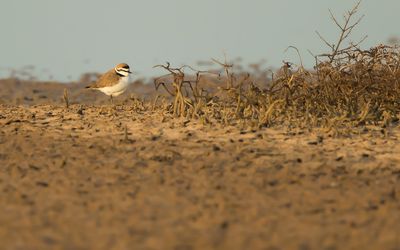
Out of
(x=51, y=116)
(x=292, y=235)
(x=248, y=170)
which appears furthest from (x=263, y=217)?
(x=51, y=116)

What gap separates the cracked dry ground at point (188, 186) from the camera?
630 cm

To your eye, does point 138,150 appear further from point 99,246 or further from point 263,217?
point 99,246

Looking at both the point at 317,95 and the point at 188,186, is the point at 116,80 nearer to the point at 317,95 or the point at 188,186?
the point at 317,95

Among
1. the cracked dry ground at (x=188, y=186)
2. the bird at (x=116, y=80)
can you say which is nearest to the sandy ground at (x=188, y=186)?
the cracked dry ground at (x=188, y=186)

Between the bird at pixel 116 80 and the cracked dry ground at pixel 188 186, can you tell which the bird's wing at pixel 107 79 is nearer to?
the bird at pixel 116 80

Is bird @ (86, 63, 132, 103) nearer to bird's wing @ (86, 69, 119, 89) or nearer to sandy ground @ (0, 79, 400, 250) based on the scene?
bird's wing @ (86, 69, 119, 89)

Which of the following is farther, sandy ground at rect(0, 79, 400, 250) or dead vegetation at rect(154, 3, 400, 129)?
dead vegetation at rect(154, 3, 400, 129)

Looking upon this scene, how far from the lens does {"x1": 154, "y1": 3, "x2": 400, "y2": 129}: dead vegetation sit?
11.3m

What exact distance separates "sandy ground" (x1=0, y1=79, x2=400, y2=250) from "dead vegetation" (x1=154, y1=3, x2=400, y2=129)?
38cm

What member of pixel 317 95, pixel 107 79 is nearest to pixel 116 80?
pixel 107 79

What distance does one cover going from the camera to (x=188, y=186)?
794cm

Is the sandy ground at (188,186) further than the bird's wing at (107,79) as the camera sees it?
No

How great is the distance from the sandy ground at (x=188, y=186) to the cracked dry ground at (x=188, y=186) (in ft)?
0.04

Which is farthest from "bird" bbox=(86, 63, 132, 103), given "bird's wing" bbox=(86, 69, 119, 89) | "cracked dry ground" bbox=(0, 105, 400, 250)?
"cracked dry ground" bbox=(0, 105, 400, 250)
